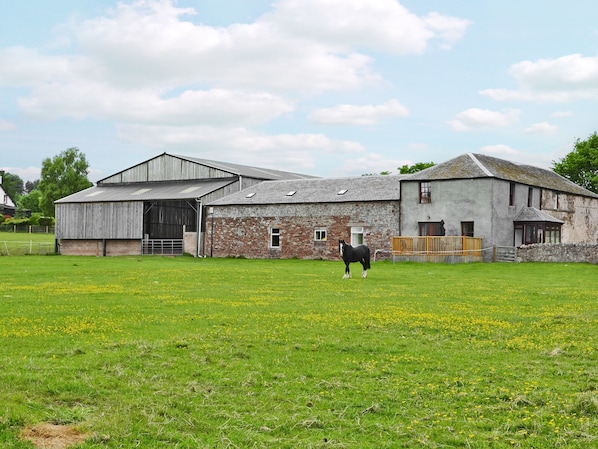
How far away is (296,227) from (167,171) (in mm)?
18709

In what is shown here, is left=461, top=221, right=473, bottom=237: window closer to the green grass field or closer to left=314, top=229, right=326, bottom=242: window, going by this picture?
left=314, top=229, right=326, bottom=242: window

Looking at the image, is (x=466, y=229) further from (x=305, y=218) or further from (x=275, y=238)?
(x=275, y=238)

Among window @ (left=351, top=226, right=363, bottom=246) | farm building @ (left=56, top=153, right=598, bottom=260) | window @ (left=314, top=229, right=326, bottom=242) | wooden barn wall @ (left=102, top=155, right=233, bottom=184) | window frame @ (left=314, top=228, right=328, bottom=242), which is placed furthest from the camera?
wooden barn wall @ (left=102, top=155, right=233, bottom=184)

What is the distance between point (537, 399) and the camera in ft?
28.6

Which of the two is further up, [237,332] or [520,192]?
[520,192]

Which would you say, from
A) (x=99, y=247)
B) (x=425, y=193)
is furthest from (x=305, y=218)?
(x=99, y=247)

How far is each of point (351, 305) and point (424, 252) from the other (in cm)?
2722

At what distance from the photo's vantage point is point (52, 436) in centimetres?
721

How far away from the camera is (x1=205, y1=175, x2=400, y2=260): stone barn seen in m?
50.1

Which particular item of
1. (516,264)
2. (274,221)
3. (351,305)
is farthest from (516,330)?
(274,221)

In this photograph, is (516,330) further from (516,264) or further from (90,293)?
(516,264)

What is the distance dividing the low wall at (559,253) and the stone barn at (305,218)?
9.07 metres

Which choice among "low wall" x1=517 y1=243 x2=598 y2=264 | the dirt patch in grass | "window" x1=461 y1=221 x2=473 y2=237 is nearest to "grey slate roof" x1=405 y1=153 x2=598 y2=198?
"window" x1=461 y1=221 x2=473 y2=237

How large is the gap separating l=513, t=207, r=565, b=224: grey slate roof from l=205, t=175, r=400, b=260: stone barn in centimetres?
838
